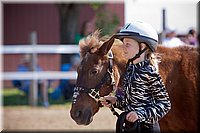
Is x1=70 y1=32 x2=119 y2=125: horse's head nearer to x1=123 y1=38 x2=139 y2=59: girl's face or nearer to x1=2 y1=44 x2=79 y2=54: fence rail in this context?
x1=123 y1=38 x2=139 y2=59: girl's face

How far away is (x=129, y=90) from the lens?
4012mm

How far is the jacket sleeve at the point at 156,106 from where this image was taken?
3.90m

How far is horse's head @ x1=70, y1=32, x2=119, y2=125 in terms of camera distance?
4.61 m

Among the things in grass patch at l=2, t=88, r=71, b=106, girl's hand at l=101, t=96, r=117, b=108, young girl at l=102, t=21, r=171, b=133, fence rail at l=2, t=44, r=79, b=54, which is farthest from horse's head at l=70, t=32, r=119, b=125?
fence rail at l=2, t=44, r=79, b=54

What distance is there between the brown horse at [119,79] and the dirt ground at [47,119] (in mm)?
3250

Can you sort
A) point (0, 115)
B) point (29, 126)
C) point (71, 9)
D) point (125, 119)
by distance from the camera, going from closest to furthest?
1. point (125, 119)
2. point (29, 126)
3. point (0, 115)
4. point (71, 9)

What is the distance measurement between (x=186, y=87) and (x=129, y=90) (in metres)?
1.72

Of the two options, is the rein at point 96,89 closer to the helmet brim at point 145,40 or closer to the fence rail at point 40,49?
the helmet brim at point 145,40

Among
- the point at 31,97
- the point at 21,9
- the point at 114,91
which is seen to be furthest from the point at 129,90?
the point at 21,9

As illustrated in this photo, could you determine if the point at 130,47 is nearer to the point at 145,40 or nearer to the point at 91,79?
the point at 145,40

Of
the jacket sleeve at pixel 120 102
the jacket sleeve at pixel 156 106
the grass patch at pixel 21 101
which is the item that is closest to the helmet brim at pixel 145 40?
the jacket sleeve at pixel 156 106

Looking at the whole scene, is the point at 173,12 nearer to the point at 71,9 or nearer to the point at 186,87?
the point at 71,9

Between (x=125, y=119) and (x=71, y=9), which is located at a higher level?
(x=71, y=9)

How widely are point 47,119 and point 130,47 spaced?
6556 millimetres
